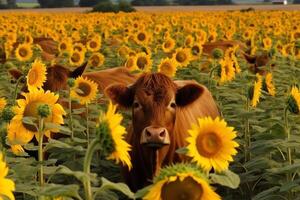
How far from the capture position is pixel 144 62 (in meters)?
9.08

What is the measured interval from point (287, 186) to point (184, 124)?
232 cm

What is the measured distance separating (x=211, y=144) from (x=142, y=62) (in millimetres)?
5684

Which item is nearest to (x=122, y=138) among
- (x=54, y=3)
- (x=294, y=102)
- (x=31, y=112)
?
(x=31, y=112)

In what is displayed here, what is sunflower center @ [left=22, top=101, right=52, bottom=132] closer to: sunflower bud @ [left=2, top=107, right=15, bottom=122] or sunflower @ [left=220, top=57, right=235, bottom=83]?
sunflower bud @ [left=2, top=107, right=15, bottom=122]

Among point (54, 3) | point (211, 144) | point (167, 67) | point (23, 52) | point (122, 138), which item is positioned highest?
point (122, 138)

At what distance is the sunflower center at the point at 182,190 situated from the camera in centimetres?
254

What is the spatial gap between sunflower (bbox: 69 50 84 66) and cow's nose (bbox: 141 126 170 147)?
5755mm

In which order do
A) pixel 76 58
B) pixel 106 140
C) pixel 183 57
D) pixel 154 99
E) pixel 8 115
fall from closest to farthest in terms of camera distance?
pixel 106 140 < pixel 8 115 < pixel 154 99 < pixel 183 57 < pixel 76 58

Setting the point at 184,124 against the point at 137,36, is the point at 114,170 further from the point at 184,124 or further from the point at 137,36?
the point at 137,36

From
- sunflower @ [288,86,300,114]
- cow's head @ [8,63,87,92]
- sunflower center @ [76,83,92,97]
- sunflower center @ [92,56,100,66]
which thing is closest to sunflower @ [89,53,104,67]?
sunflower center @ [92,56,100,66]

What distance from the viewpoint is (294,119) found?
599 centimetres

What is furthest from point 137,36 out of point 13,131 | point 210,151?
point 210,151

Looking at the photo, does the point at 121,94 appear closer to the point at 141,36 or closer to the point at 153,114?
the point at 153,114

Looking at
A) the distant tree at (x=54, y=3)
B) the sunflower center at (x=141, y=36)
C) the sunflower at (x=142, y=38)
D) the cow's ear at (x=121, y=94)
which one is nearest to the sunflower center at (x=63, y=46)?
the sunflower at (x=142, y=38)
